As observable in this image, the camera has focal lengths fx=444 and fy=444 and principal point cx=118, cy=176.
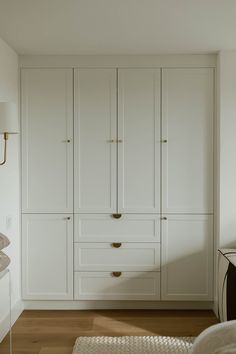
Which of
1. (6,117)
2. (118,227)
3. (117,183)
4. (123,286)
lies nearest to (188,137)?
(117,183)

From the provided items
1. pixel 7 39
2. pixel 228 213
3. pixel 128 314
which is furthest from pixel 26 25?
pixel 128 314

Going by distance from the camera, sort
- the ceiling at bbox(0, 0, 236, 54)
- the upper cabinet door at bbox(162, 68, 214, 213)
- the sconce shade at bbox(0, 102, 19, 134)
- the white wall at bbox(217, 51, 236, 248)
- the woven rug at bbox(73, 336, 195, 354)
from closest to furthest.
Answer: the ceiling at bbox(0, 0, 236, 54) < the sconce shade at bbox(0, 102, 19, 134) < the woven rug at bbox(73, 336, 195, 354) < the white wall at bbox(217, 51, 236, 248) < the upper cabinet door at bbox(162, 68, 214, 213)

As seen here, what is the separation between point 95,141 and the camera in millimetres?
4152

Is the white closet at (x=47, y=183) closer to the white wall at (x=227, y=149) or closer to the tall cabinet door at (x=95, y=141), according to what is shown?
the tall cabinet door at (x=95, y=141)

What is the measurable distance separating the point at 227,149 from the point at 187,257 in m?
1.07

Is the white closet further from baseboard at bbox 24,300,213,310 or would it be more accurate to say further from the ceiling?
the ceiling

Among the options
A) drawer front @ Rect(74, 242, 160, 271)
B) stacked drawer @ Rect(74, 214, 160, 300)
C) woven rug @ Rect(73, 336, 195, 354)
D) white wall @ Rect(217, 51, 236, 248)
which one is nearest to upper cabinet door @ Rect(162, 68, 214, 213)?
white wall @ Rect(217, 51, 236, 248)

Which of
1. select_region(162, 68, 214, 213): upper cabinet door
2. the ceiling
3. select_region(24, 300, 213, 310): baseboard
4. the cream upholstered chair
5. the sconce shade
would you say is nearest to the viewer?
the cream upholstered chair

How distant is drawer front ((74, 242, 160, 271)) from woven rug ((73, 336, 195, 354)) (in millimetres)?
776

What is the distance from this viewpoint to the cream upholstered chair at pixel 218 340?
2.03 meters

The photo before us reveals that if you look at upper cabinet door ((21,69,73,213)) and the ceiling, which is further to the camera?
upper cabinet door ((21,69,73,213))

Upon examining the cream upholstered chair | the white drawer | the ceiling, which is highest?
the ceiling

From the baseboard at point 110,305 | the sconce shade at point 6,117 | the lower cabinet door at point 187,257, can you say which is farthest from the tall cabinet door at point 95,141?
the sconce shade at point 6,117

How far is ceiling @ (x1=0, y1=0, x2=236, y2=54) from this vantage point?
2855 millimetres
